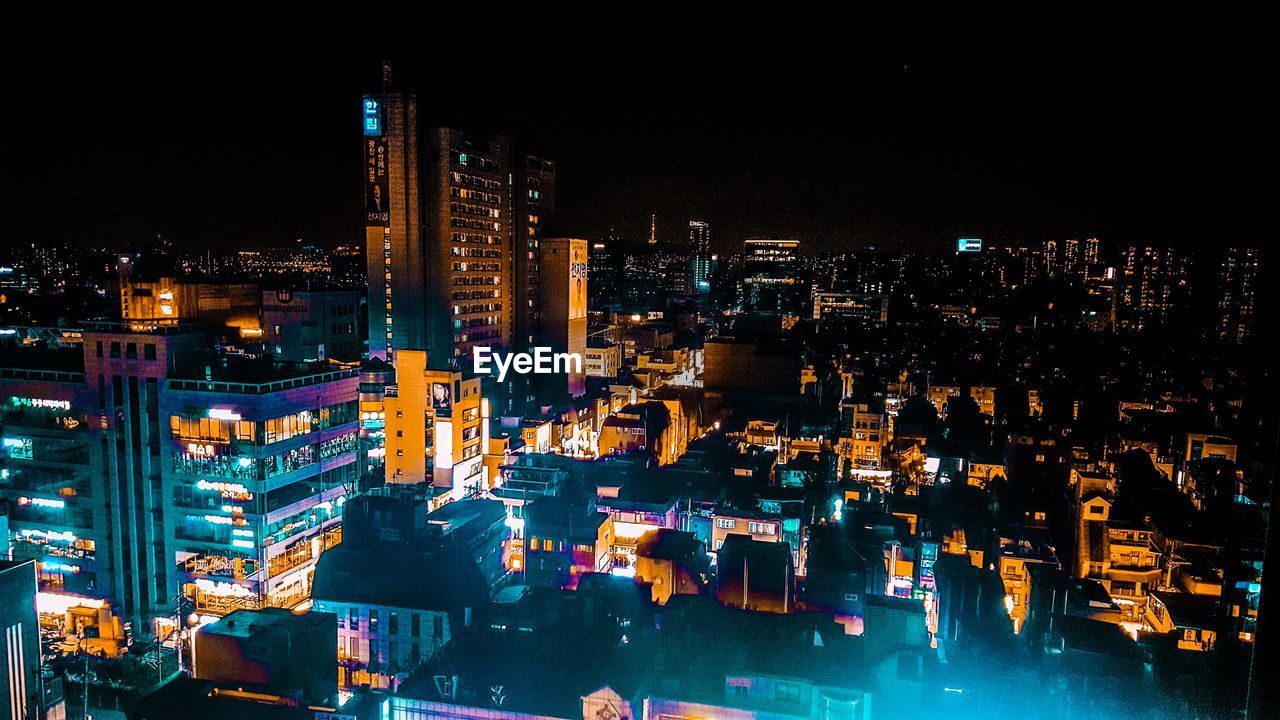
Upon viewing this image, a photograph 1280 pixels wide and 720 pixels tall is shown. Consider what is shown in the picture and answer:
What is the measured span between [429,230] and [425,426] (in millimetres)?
9640

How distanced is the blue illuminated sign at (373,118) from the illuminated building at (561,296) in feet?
27.9

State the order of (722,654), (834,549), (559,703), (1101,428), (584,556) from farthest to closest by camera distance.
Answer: (1101,428), (584,556), (834,549), (722,654), (559,703)

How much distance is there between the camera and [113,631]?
13.6 metres

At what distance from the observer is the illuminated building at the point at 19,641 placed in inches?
302

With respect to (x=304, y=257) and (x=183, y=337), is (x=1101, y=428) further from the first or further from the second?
(x=304, y=257)

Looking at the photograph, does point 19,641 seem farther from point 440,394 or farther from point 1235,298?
point 1235,298

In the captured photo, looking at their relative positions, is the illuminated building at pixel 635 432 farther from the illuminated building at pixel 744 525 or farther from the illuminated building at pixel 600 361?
the illuminated building at pixel 600 361

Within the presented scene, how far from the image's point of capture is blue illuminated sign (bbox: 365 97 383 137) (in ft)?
75.2

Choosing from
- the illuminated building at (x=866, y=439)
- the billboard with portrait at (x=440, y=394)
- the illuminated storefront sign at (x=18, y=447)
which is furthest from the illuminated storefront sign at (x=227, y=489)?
the illuminated building at (x=866, y=439)

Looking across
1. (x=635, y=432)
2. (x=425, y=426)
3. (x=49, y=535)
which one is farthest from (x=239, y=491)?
(x=635, y=432)

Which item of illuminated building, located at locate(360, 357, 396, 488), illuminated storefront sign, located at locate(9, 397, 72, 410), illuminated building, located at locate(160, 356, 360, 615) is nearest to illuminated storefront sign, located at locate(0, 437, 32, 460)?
illuminated storefront sign, located at locate(9, 397, 72, 410)

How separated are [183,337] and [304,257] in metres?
46.8

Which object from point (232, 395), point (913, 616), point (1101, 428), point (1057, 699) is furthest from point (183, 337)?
point (1101, 428)

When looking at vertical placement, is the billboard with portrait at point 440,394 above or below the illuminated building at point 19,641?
above
